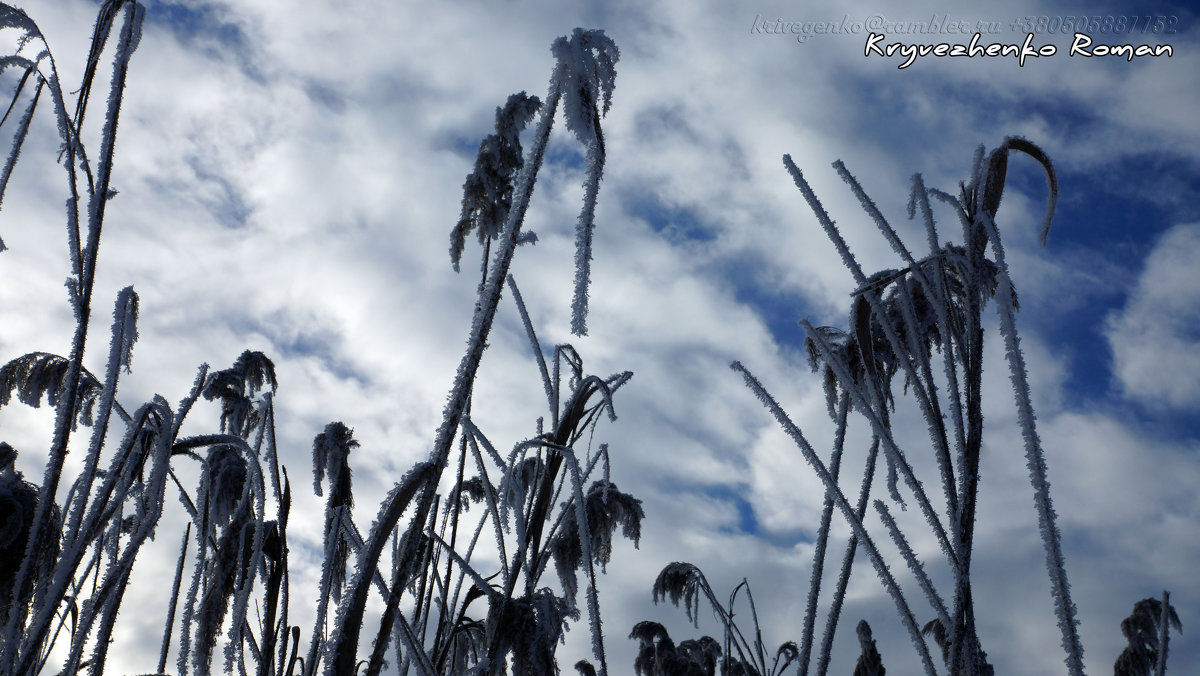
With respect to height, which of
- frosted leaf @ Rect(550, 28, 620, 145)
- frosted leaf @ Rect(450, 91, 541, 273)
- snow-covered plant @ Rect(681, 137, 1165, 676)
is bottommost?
snow-covered plant @ Rect(681, 137, 1165, 676)

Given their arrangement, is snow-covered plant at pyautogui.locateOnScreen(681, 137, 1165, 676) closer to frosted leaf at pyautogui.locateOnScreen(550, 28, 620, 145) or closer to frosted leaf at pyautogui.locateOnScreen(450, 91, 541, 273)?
frosted leaf at pyautogui.locateOnScreen(550, 28, 620, 145)

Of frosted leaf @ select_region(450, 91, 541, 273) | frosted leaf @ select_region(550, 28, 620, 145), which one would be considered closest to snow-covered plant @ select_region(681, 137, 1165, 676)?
frosted leaf @ select_region(550, 28, 620, 145)

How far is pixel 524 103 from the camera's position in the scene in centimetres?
214

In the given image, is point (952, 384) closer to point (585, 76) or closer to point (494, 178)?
point (585, 76)

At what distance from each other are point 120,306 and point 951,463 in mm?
1647

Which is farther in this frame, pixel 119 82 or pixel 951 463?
pixel 119 82

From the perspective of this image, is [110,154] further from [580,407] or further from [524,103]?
[580,407]

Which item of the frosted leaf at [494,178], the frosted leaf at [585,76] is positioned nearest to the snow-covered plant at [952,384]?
the frosted leaf at [585,76]

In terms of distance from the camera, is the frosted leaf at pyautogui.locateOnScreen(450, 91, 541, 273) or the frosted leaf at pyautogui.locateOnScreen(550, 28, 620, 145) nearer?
the frosted leaf at pyautogui.locateOnScreen(550, 28, 620, 145)

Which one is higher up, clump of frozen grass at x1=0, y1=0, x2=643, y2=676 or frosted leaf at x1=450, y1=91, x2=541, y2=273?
frosted leaf at x1=450, y1=91, x2=541, y2=273

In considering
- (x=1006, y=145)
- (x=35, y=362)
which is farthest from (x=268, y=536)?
(x=35, y=362)

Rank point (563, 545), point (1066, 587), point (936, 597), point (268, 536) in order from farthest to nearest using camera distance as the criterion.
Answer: point (563, 545)
point (268, 536)
point (936, 597)
point (1066, 587)

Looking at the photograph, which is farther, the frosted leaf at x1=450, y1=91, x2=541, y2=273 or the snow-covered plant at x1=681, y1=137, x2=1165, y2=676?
the frosted leaf at x1=450, y1=91, x2=541, y2=273

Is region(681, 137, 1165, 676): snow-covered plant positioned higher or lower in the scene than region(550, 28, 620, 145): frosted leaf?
lower
